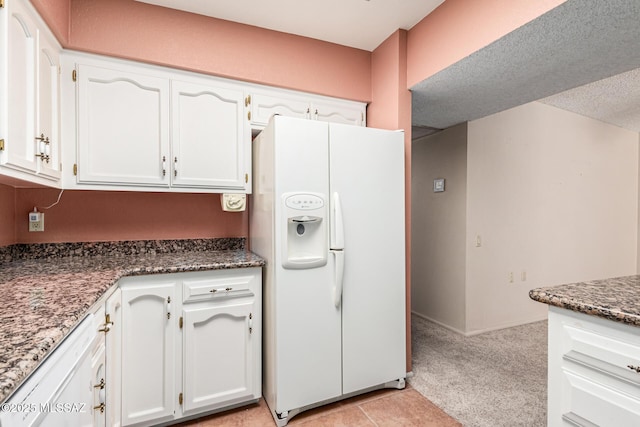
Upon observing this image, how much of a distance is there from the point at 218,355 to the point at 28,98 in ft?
5.19

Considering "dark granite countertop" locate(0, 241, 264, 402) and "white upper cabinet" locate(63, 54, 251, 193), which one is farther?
"white upper cabinet" locate(63, 54, 251, 193)

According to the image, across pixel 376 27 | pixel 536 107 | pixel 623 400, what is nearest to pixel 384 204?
pixel 376 27

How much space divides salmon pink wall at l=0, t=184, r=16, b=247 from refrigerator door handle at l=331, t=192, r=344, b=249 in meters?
1.89

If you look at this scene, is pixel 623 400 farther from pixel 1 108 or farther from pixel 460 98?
pixel 1 108

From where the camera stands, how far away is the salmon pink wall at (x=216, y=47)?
73.6 inches

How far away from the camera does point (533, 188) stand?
3543mm

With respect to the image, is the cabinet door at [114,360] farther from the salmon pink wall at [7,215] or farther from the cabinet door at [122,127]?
the salmon pink wall at [7,215]

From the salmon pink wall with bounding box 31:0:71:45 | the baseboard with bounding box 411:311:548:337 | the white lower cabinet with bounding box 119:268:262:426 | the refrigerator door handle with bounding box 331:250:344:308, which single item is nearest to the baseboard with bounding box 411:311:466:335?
the baseboard with bounding box 411:311:548:337

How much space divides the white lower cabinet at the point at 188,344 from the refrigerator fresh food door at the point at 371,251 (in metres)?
0.59

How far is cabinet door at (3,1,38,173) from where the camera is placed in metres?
1.30

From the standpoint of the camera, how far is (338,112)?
8.19 feet

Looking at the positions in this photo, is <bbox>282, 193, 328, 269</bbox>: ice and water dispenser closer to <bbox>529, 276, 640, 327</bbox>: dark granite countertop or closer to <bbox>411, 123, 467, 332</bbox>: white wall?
<bbox>529, 276, 640, 327</bbox>: dark granite countertop

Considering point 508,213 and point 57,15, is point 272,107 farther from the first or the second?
point 508,213

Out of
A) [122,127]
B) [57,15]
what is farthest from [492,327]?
[57,15]
